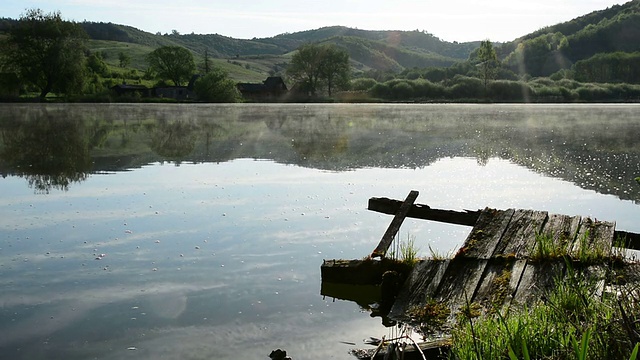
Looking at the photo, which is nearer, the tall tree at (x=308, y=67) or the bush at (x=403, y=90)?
the bush at (x=403, y=90)

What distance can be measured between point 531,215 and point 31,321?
712 cm

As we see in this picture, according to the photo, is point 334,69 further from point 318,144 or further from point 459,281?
point 459,281

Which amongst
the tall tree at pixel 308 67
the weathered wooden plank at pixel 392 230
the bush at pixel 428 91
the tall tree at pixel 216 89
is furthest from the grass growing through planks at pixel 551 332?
the tall tree at pixel 308 67

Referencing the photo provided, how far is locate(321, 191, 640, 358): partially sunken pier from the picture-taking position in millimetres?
7258

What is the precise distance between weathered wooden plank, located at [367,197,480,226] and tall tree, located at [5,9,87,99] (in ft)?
292

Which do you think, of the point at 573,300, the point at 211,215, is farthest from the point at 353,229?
the point at 573,300

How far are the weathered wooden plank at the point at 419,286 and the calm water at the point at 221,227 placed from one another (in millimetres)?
341

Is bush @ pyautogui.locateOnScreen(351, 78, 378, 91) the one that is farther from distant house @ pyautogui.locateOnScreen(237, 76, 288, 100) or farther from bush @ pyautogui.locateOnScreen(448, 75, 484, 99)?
bush @ pyautogui.locateOnScreen(448, 75, 484, 99)

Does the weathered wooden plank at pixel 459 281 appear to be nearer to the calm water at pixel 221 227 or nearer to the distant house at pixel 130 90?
the calm water at pixel 221 227

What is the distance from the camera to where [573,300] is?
6.39 meters

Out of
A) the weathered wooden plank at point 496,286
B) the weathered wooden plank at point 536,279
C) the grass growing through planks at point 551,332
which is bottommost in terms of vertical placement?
the weathered wooden plank at point 496,286

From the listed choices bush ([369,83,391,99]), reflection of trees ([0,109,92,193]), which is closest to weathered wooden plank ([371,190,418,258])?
reflection of trees ([0,109,92,193])

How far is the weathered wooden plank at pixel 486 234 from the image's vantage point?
8.45 m

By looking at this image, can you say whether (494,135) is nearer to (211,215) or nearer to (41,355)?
(211,215)
